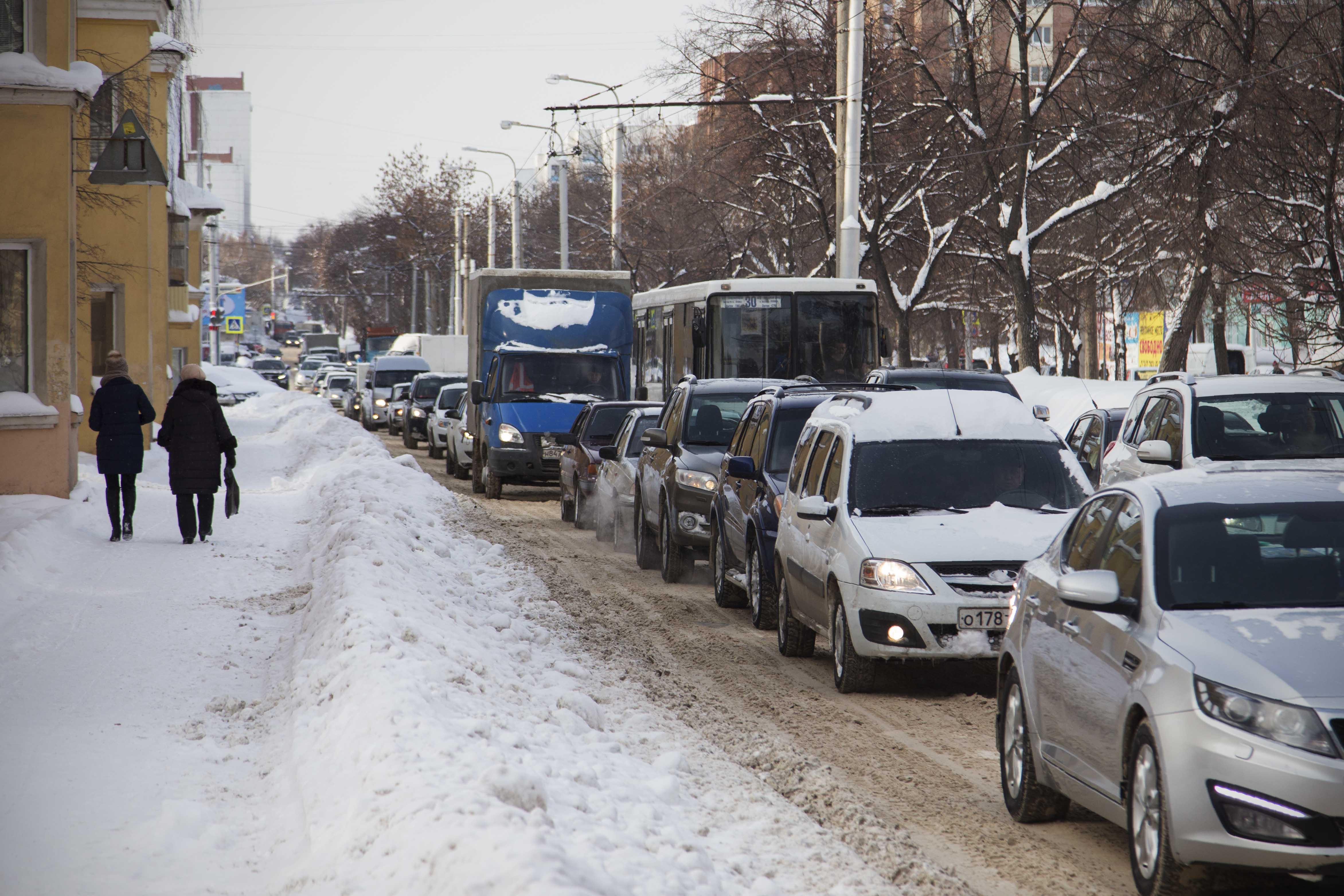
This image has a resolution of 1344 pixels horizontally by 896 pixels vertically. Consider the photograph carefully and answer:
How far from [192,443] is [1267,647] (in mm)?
11760

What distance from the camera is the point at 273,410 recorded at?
5559cm

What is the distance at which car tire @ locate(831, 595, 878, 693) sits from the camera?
9.08 meters

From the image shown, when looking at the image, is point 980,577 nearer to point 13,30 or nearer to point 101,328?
point 13,30

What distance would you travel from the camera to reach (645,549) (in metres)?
15.7

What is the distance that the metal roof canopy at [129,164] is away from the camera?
62.9ft

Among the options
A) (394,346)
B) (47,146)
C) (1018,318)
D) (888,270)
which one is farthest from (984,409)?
(394,346)

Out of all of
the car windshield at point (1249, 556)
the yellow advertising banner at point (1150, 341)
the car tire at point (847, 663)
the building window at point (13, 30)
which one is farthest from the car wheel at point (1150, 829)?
the yellow advertising banner at point (1150, 341)

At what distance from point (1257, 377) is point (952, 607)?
4.63 m

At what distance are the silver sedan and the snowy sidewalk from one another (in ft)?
2.80

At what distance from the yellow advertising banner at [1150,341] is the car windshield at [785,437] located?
202 ft

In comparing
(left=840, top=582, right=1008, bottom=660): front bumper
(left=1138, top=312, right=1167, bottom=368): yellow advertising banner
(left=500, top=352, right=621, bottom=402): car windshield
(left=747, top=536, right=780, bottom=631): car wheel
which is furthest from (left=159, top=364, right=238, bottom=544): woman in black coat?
(left=1138, top=312, right=1167, bottom=368): yellow advertising banner

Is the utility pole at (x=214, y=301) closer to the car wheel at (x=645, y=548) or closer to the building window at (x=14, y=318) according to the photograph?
the building window at (x=14, y=318)

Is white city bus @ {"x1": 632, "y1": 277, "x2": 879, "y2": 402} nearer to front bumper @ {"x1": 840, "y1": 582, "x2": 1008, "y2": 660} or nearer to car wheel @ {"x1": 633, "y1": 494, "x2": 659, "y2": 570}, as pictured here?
car wheel @ {"x1": 633, "y1": 494, "x2": 659, "y2": 570}

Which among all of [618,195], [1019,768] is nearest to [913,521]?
[1019,768]
